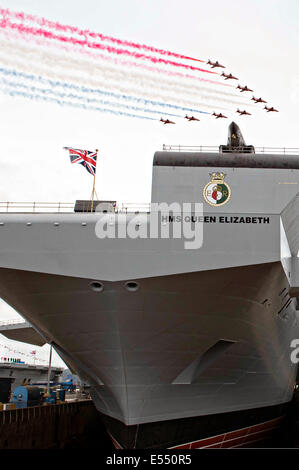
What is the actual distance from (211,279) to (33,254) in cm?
347

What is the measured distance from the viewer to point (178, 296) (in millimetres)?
9461

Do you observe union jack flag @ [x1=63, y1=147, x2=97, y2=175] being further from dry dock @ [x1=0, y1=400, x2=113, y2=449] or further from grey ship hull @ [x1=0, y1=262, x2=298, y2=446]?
dry dock @ [x1=0, y1=400, x2=113, y2=449]

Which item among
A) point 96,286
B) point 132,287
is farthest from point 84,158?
point 132,287

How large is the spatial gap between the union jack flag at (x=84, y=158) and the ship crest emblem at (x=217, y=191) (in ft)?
9.72


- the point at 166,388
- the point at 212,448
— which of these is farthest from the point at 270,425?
the point at 166,388

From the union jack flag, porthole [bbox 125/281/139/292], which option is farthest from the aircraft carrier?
the union jack flag

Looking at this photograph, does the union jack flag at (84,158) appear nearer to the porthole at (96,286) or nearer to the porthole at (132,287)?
the porthole at (96,286)

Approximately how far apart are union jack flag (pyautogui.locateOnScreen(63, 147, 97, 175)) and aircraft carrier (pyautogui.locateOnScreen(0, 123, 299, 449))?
64.9 inches

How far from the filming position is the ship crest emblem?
11.9 metres

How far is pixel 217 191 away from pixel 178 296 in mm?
3663

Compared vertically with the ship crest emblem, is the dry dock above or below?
below

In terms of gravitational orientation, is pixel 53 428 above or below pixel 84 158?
below

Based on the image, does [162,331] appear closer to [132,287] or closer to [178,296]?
[178,296]
